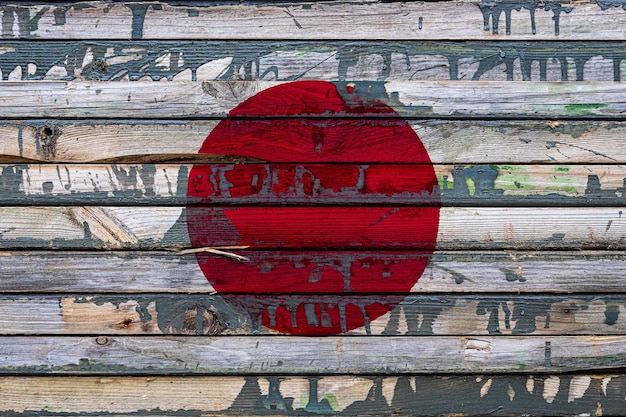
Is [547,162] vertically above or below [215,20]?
below

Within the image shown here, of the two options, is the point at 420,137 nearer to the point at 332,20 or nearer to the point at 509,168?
the point at 509,168

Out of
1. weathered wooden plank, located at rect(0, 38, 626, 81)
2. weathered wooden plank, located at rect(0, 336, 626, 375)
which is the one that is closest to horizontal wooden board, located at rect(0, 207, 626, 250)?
weathered wooden plank, located at rect(0, 336, 626, 375)

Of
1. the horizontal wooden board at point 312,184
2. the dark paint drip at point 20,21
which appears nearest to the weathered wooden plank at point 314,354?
the horizontal wooden board at point 312,184

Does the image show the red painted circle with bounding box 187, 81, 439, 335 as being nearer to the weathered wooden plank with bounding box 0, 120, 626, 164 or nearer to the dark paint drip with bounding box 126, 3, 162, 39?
the weathered wooden plank with bounding box 0, 120, 626, 164

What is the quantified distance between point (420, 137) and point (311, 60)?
0.50 m

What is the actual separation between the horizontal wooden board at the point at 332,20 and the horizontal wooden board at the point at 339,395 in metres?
1.29

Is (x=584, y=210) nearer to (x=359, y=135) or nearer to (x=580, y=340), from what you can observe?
(x=580, y=340)

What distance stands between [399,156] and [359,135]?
169mm

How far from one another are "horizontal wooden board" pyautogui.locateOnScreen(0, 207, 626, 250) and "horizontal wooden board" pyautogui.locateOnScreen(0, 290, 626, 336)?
0.65ft

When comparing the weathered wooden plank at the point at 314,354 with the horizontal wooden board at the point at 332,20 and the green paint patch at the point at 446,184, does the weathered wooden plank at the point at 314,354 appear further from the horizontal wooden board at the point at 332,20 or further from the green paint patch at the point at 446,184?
the horizontal wooden board at the point at 332,20

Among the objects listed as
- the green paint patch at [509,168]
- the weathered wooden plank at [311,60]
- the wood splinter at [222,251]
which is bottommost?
the wood splinter at [222,251]

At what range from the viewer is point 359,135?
1.86m

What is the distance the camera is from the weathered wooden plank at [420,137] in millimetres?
1850

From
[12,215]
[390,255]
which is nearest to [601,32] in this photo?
[390,255]
